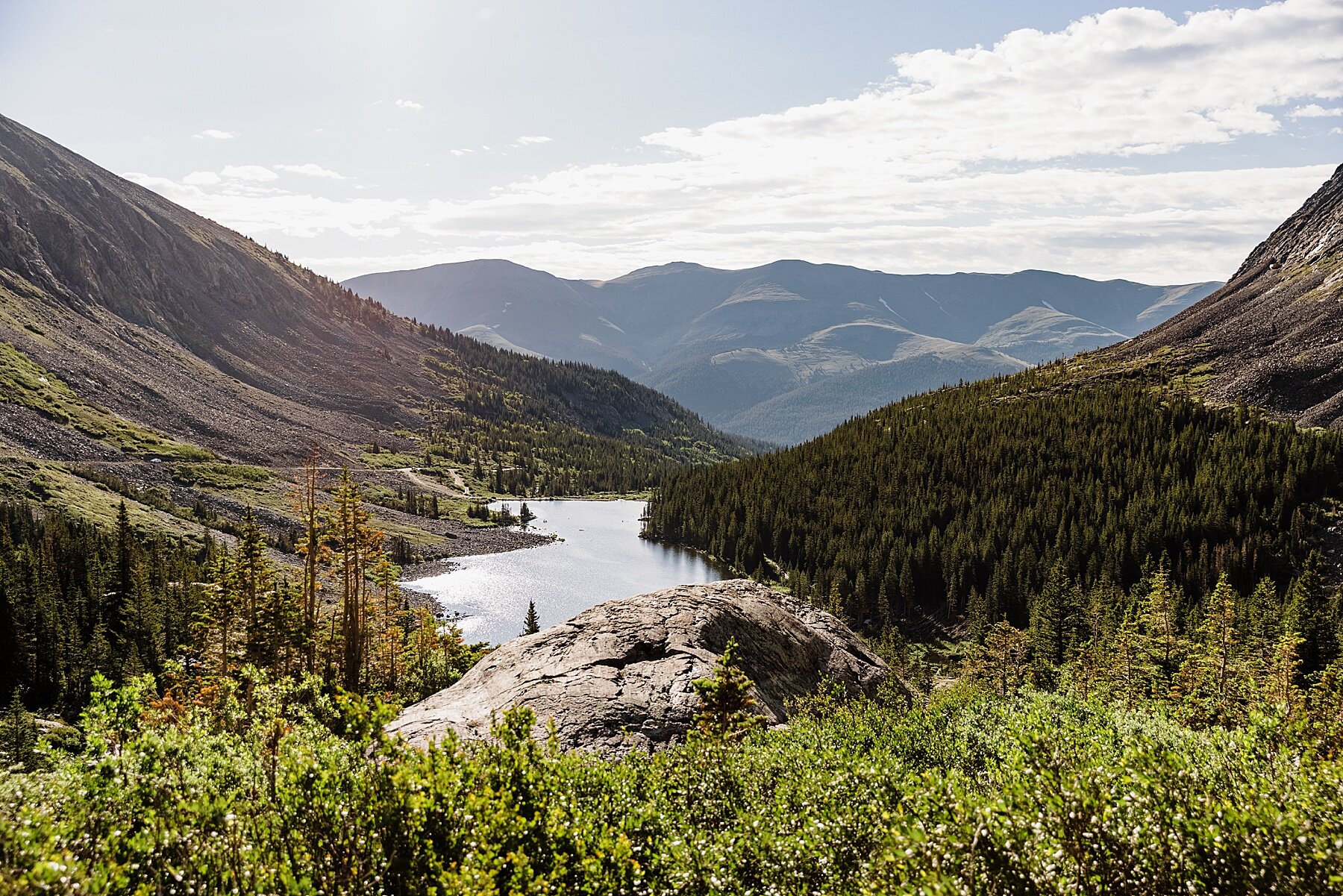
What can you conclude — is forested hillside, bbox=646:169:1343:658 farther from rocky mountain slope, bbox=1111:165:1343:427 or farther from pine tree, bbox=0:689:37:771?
pine tree, bbox=0:689:37:771

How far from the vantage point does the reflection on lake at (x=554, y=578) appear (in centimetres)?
11400

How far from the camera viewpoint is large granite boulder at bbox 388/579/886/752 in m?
28.6

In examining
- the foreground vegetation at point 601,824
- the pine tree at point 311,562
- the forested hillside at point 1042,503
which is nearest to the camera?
the foreground vegetation at point 601,824

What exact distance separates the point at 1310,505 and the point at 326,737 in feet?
446

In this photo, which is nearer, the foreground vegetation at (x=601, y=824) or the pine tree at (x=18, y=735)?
the foreground vegetation at (x=601, y=824)

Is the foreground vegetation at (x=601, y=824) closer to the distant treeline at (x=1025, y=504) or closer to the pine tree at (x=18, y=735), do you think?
the pine tree at (x=18, y=735)

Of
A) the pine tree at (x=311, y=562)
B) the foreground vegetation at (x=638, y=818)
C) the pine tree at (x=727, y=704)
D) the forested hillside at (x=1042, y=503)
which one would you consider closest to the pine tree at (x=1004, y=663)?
the forested hillside at (x=1042, y=503)

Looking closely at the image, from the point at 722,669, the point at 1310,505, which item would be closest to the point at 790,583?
the point at 1310,505

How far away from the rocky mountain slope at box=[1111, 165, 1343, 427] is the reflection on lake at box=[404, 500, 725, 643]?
367 ft

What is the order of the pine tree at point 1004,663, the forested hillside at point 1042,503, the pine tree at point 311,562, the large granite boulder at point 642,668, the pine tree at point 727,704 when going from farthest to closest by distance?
the forested hillside at point 1042,503
the pine tree at point 1004,663
the pine tree at point 311,562
the large granite boulder at point 642,668
the pine tree at point 727,704

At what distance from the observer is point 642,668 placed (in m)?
33.8

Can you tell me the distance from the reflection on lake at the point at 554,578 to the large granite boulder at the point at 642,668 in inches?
2171

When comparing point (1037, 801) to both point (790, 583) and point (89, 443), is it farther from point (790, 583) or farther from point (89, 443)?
point (89, 443)

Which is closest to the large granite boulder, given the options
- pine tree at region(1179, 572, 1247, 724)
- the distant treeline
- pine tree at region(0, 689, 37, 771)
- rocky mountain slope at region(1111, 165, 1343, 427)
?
pine tree at region(1179, 572, 1247, 724)
